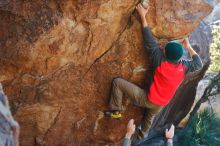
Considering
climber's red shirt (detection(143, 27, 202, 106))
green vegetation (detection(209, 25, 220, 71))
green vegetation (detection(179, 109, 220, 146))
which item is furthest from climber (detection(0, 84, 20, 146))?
green vegetation (detection(209, 25, 220, 71))

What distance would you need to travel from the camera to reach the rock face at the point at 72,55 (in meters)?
7.56

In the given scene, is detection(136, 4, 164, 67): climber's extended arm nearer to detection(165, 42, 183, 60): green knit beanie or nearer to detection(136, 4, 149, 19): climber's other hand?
detection(136, 4, 149, 19): climber's other hand

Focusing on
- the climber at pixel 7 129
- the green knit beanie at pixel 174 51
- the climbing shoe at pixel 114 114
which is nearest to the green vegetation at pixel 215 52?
the climbing shoe at pixel 114 114

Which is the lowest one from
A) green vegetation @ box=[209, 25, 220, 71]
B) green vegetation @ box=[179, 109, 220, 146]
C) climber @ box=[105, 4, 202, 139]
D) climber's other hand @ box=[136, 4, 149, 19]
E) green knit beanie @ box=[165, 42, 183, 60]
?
green vegetation @ box=[179, 109, 220, 146]

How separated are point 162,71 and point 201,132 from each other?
6785 millimetres

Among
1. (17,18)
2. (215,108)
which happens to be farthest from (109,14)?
(215,108)

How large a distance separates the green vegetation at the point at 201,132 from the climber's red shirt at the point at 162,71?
594 centimetres

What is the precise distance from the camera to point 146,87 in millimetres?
8484

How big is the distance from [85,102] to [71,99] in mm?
328

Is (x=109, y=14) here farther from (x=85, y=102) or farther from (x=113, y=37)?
(x=85, y=102)

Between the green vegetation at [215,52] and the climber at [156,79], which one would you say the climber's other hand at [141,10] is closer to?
the climber at [156,79]

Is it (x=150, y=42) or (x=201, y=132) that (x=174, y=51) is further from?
(x=201, y=132)

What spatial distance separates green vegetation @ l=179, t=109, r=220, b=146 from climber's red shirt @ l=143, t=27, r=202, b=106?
5941 millimetres

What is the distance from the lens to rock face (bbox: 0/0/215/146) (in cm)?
756
